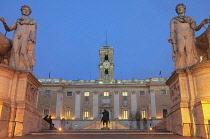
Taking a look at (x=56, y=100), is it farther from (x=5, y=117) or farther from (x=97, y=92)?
(x=5, y=117)

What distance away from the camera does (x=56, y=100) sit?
45.3 m

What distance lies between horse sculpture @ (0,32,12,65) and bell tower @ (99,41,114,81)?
126 ft

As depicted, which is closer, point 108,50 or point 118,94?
point 118,94

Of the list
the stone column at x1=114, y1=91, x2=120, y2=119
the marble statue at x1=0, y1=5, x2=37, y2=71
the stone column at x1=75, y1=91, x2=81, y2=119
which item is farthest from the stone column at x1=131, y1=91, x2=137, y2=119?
the marble statue at x1=0, y1=5, x2=37, y2=71

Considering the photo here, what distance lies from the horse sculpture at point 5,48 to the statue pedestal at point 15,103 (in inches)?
70.6

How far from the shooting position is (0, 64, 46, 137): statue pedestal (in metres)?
11.0

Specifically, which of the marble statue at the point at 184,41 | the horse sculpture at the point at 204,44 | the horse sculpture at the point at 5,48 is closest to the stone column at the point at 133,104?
the horse sculpture at the point at 204,44

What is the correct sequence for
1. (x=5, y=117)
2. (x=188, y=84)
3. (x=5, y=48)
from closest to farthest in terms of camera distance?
(x=5, y=117) → (x=188, y=84) → (x=5, y=48)

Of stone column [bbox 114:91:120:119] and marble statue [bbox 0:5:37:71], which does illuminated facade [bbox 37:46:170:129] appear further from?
marble statue [bbox 0:5:37:71]

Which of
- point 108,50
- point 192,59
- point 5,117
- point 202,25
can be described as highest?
point 108,50

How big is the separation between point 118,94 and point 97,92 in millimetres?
4522

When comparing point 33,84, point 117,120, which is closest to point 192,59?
point 33,84

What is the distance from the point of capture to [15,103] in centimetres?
1177

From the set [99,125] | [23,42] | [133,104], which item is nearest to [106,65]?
[133,104]
